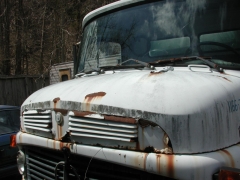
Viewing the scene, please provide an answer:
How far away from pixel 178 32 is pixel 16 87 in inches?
472

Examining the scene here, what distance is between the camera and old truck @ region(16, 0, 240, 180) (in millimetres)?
1881

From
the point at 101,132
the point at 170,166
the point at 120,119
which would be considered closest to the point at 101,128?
the point at 101,132

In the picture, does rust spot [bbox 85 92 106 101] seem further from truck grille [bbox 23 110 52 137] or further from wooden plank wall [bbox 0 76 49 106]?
wooden plank wall [bbox 0 76 49 106]

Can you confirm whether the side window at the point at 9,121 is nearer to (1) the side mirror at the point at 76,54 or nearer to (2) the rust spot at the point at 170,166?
(1) the side mirror at the point at 76,54

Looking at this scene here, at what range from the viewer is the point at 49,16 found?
17.1 metres

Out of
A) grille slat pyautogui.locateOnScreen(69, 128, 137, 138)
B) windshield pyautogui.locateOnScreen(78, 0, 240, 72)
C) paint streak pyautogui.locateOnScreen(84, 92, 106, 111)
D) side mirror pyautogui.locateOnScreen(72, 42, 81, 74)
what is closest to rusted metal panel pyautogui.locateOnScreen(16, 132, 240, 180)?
grille slat pyautogui.locateOnScreen(69, 128, 137, 138)

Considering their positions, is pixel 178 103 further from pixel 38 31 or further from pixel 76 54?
pixel 38 31

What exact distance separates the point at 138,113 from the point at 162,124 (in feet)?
0.56

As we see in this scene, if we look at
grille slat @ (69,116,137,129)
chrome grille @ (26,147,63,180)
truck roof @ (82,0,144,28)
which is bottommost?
chrome grille @ (26,147,63,180)

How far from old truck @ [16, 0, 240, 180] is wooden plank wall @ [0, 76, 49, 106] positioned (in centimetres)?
1090

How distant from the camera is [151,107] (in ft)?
6.41

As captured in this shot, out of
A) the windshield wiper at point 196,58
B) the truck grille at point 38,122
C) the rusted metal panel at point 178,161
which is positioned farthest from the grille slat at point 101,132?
the windshield wiper at point 196,58

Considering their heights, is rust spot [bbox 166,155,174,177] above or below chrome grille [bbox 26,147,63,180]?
above

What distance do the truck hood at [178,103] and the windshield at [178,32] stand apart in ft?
1.29
